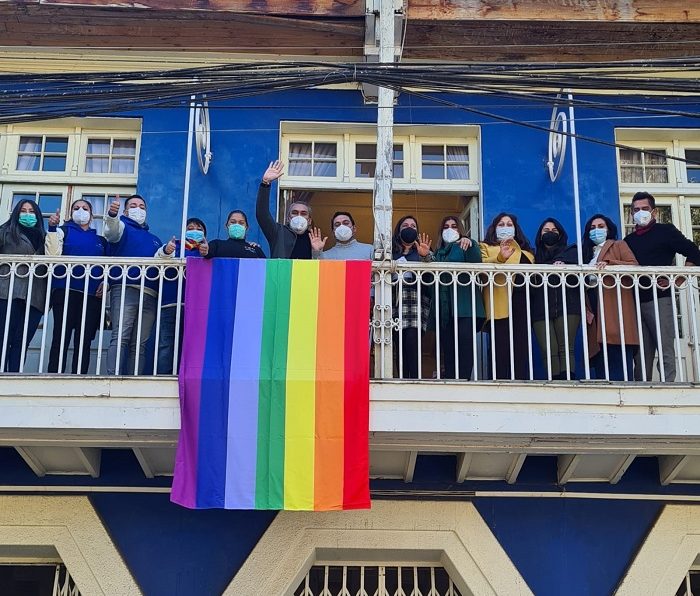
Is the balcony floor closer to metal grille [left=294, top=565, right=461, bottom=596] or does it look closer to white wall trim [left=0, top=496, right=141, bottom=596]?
white wall trim [left=0, top=496, right=141, bottom=596]

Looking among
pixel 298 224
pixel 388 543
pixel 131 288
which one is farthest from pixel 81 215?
pixel 388 543

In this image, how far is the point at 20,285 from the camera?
7.68m

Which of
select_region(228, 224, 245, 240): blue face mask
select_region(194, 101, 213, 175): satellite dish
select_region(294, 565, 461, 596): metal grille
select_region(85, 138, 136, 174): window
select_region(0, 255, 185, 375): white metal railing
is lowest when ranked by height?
select_region(294, 565, 461, 596): metal grille

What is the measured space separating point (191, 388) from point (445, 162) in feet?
13.9

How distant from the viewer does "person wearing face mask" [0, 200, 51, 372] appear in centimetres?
763

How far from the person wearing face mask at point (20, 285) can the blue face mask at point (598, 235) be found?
14.8 feet

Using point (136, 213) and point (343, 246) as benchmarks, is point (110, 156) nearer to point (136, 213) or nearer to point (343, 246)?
point (136, 213)

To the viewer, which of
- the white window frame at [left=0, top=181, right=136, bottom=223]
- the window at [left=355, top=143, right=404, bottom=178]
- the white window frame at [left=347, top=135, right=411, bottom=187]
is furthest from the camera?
the window at [left=355, top=143, right=404, bottom=178]

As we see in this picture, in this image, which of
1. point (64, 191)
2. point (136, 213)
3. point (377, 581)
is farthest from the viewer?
point (64, 191)

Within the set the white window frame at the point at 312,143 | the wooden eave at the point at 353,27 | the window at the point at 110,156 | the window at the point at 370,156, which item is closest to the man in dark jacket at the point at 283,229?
the white window frame at the point at 312,143

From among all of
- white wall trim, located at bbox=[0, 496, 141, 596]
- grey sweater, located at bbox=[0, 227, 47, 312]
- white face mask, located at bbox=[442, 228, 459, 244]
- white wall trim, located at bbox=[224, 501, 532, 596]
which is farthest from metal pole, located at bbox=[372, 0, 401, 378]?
white wall trim, located at bbox=[0, 496, 141, 596]

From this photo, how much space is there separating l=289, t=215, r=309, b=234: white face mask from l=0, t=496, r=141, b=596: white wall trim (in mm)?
2893

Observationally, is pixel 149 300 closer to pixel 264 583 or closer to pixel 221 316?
pixel 221 316

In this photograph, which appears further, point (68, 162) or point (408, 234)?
point (68, 162)
